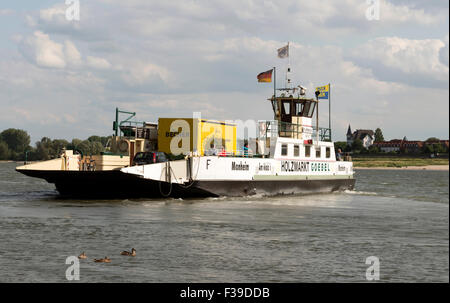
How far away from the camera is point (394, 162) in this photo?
149250 millimetres

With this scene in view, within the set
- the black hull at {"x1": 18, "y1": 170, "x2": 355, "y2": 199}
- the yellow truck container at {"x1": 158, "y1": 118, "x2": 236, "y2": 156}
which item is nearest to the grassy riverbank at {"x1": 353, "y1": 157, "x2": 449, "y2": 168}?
the yellow truck container at {"x1": 158, "y1": 118, "x2": 236, "y2": 156}

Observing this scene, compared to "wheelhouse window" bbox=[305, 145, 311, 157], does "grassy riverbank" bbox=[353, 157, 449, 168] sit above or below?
below

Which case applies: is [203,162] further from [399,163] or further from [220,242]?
[399,163]

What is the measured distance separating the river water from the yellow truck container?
17.1 feet

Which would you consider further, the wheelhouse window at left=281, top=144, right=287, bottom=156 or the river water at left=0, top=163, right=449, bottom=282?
the wheelhouse window at left=281, top=144, right=287, bottom=156

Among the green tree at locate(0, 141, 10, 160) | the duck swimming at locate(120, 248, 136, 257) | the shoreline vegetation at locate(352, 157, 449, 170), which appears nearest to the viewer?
the duck swimming at locate(120, 248, 136, 257)

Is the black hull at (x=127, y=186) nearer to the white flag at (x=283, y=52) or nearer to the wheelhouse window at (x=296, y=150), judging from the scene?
the wheelhouse window at (x=296, y=150)

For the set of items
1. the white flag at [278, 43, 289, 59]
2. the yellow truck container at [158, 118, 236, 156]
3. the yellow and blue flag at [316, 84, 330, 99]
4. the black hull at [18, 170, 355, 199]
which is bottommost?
the black hull at [18, 170, 355, 199]

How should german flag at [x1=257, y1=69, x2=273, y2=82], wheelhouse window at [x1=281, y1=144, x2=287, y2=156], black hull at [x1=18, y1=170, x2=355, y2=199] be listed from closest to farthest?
black hull at [x1=18, y1=170, x2=355, y2=199]
wheelhouse window at [x1=281, y1=144, x2=287, y2=156]
german flag at [x1=257, y1=69, x2=273, y2=82]

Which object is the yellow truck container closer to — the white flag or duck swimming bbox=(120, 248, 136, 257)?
the white flag

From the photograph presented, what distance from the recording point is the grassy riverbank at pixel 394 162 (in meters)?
147

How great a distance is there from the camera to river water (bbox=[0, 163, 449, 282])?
48.0 ft

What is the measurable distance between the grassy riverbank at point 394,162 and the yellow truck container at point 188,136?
114 meters
